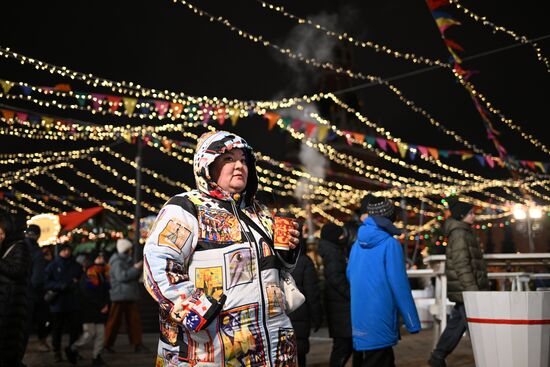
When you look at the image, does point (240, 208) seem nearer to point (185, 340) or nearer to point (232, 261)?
point (232, 261)

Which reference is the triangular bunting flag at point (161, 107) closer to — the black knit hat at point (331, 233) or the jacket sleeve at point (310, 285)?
the black knit hat at point (331, 233)

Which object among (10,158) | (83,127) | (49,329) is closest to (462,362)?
(49,329)

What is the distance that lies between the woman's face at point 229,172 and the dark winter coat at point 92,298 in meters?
7.12

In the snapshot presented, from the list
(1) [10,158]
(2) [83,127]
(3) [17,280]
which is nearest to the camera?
(3) [17,280]

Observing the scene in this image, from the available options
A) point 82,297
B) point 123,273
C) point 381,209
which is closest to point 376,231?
point 381,209

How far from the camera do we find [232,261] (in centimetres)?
281

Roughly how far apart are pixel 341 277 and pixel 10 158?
14.6m

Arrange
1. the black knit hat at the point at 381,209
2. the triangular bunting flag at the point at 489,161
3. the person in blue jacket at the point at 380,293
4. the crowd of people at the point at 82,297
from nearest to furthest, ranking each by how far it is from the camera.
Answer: the person in blue jacket at the point at 380,293 < the black knit hat at the point at 381,209 < the crowd of people at the point at 82,297 < the triangular bunting flag at the point at 489,161

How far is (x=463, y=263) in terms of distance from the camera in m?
6.60

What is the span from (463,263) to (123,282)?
5481 millimetres

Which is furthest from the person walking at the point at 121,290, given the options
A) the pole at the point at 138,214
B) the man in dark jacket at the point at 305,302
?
the pole at the point at 138,214

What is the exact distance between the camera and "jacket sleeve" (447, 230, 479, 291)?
21.4ft

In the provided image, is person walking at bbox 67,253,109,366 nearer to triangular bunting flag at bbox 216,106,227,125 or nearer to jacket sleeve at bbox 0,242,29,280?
jacket sleeve at bbox 0,242,29,280

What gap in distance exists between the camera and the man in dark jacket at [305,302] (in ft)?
21.3
